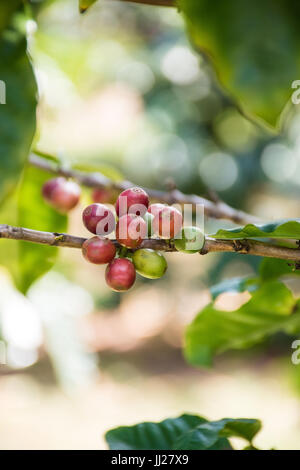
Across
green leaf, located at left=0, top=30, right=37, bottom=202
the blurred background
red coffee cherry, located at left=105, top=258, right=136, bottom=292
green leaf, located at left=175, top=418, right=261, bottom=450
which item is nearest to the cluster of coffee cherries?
red coffee cherry, located at left=105, top=258, right=136, bottom=292

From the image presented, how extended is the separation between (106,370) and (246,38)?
5.68 metres

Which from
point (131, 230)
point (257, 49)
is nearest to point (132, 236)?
point (131, 230)

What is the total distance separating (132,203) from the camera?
562 millimetres

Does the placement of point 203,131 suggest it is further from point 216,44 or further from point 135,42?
point 216,44

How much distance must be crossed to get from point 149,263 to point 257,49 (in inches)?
11.3

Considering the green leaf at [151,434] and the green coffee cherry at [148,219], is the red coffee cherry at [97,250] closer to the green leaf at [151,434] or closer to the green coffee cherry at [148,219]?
the green coffee cherry at [148,219]

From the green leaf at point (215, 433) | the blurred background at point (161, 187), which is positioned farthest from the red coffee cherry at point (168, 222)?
the blurred background at point (161, 187)

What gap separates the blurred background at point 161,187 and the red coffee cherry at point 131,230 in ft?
11.9

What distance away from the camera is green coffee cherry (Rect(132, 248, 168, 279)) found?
1.75ft

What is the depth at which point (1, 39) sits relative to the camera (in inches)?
19.1

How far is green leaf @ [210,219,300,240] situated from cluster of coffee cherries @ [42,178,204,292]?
0.12ft

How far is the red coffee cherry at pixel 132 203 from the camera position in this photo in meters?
0.56

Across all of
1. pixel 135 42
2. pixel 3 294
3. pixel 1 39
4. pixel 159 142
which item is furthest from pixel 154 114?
pixel 1 39

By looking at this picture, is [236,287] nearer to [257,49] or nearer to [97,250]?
[97,250]
